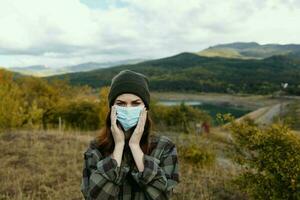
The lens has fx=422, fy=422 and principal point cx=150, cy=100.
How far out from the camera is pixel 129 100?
2.66 m

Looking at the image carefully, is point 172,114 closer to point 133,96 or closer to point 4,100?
point 4,100

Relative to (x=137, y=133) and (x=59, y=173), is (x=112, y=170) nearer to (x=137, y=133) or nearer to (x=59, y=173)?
(x=137, y=133)

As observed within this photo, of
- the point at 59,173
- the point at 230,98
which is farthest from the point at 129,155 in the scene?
the point at 230,98

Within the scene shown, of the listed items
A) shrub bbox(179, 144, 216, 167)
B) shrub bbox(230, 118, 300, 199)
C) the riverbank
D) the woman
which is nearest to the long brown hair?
the woman

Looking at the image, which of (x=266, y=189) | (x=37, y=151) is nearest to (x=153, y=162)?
(x=266, y=189)

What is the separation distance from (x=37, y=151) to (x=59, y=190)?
3.85m

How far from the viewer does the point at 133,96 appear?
105 inches

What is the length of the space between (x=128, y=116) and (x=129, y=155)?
253 mm

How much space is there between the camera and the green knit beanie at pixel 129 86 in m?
2.66

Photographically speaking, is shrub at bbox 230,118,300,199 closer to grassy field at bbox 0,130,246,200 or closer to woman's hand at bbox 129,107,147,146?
grassy field at bbox 0,130,246,200

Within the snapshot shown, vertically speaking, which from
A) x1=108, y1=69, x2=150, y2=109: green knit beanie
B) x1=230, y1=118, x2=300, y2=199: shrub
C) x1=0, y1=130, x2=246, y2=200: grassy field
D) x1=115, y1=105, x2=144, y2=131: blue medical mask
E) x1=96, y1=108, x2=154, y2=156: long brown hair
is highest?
x1=108, y1=69, x2=150, y2=109: green knit beanie

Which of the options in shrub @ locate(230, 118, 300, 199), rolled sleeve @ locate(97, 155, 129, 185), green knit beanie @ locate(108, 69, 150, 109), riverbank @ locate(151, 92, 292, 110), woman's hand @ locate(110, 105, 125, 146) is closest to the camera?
rolled sleeve @ locate(97, 155, 129, 185)

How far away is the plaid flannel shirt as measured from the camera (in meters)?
2.45

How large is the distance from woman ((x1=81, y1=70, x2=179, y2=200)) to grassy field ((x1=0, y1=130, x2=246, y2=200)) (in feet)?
11.4
